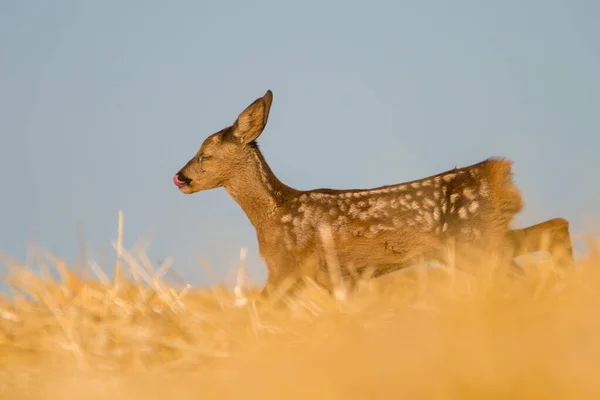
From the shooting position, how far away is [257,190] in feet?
22.1

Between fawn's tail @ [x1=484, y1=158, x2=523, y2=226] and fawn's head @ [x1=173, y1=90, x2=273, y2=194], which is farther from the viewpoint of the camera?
fawn's head @ [x1=173, y1=90, x2=273, y2=194]

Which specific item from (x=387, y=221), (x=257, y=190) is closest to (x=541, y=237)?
(x=387, y=221)

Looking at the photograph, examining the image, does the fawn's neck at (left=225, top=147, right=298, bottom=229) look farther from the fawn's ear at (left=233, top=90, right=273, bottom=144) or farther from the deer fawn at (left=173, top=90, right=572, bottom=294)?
the fawn's ear at (left=233, top=90, right=273, bottom=144)

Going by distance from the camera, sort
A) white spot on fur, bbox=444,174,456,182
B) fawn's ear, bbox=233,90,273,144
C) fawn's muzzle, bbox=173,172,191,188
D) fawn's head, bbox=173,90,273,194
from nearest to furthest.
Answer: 1. white spot on fur, bbox=444,174,456,182
2. fawn's ear, bbox=233,90,273,144
3. fawn's head, bbox=173,90,273,194
4. fawn's muzzle, bbox=173,172,191,188

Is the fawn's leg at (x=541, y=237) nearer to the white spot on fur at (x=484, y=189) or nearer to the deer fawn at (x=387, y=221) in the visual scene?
the deer fawn at (x=387, y=221)

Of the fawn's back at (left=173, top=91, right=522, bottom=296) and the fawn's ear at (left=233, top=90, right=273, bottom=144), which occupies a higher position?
the fawn's ear at (left=233, top=90, right=273, bottom=144)

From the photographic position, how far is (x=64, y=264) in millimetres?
5734

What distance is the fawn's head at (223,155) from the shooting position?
6.75 metres

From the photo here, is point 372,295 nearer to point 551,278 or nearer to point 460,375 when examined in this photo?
point 551,278

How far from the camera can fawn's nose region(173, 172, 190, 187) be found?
6863 mm

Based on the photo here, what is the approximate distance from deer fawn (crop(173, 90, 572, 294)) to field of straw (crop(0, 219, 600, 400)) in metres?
0.89

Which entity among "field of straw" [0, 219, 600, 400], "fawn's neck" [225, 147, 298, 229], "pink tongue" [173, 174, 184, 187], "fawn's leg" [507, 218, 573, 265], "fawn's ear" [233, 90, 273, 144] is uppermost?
"fawn's ear" [233, 90, 273, 144]

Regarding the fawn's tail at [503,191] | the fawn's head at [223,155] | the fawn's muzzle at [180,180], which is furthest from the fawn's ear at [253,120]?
the fawn's tail at [503,191]

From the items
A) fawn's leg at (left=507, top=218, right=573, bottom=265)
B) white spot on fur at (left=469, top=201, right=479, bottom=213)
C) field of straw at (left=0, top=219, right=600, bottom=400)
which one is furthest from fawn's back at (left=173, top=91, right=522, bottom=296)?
field of straw at (left=0, top=219, right=600, bottom=400)
